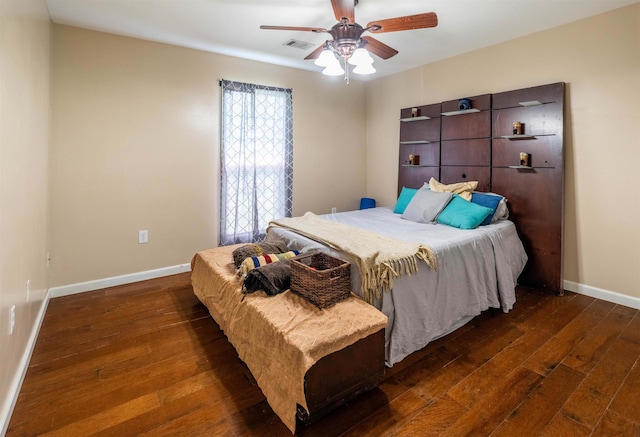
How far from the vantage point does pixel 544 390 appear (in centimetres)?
177

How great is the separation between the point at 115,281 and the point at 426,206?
3.17m

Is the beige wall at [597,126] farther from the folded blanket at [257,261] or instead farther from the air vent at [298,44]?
the folded blanket at [257,261]

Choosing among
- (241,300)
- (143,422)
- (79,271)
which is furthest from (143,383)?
(79,271)

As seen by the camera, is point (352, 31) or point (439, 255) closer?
point (352, 31)

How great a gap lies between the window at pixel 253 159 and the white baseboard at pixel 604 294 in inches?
121

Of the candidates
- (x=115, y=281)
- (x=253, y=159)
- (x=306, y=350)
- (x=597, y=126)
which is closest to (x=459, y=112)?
(x=597, y=126)

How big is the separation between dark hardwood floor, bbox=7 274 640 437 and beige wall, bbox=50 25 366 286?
0.81 m

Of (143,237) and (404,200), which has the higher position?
(404,200)

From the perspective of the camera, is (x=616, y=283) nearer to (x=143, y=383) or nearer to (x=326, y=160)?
(x=326, y=160)

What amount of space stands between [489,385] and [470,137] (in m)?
2.61

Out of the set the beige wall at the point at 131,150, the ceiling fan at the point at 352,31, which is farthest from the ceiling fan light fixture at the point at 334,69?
the beige wall at the point at 131,150

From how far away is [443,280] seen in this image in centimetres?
229

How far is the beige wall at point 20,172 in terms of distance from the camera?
4.97 ft

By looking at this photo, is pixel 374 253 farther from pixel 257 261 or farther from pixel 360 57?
pixel 360 57
